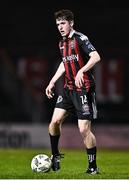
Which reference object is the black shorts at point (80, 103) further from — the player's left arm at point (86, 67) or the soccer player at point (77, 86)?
the player's left arm at point (86, 67)

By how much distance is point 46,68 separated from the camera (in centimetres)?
2400

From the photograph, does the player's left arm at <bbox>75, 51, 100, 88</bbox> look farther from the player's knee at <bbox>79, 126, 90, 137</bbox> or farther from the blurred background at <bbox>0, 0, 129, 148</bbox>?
the blurred background at <bbox>0, 0, 129, 148</bbox>

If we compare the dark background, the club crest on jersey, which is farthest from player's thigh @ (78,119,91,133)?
the dark background

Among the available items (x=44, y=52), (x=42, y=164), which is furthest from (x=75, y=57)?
(x=44, y=52)

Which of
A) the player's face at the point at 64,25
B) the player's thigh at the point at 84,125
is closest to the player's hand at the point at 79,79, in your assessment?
the player's thigh at the point at 84,125

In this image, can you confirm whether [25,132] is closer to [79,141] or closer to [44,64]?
[79,141]

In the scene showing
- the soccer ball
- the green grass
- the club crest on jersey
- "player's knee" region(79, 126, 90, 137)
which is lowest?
the green grass

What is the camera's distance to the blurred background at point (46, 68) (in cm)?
2064

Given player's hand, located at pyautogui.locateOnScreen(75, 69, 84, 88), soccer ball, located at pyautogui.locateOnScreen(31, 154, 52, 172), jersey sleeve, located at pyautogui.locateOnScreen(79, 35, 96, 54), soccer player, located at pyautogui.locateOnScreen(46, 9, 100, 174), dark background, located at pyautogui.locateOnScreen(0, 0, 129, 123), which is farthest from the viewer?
dark background, located at pyautogui.locateOnScreen(0, 0, 129, 123)

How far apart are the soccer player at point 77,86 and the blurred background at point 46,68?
10.1 metres

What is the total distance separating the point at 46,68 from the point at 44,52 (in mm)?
1051

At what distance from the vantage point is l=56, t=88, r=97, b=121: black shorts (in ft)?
33.2

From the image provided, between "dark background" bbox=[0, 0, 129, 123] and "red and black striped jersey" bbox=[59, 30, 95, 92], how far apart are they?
11363mm

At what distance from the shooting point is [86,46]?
1002 cm
